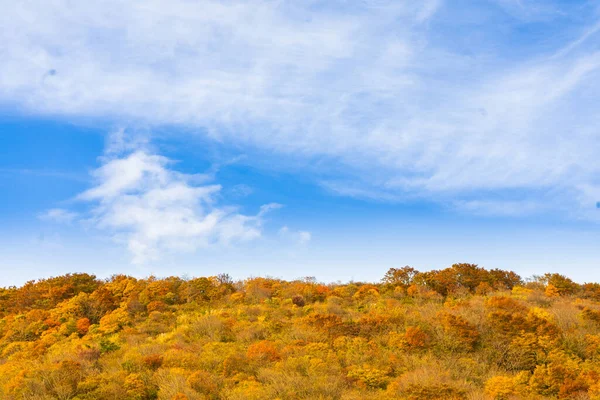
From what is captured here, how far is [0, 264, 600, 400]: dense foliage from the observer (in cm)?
1332

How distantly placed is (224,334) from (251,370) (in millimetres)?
4614

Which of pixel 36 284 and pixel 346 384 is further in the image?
pixel 36 284

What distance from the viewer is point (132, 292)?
26.5m

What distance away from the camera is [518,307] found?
19.9 m

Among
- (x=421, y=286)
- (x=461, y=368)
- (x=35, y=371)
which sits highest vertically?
(x=421, y=286)

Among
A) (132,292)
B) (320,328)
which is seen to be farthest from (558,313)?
(132,292)

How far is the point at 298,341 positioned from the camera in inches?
673

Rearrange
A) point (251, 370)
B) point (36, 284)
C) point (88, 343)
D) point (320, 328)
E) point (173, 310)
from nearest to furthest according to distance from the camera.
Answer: point (251, 370) → point (320, 328) → point (88, 343) → point (173, 310) → point (36, 284)

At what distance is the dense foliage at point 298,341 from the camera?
1332 centimetres

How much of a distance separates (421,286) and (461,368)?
12.1m

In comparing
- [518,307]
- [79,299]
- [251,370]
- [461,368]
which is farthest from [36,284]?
[518,307]

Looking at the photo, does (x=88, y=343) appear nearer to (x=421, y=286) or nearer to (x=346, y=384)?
(x=346, y=384)

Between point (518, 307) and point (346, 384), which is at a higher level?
point (518, 307)

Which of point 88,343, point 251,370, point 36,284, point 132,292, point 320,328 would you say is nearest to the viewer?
point 251,370
